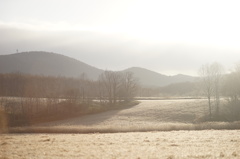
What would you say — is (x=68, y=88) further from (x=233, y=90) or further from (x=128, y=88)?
(x=233, y=90)

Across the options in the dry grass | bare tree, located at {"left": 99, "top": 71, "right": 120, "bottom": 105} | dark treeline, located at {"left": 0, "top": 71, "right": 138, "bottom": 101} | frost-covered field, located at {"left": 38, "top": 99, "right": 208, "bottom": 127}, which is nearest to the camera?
the dry grass

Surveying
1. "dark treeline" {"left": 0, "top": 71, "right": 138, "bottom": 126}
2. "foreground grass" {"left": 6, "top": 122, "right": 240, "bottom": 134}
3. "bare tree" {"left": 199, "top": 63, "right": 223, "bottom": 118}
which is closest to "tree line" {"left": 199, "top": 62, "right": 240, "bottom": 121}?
"bare tree" {"left": 199, "top": 63, "right": 223, "bottom": 118}

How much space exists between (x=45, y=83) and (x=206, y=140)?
98.1 m

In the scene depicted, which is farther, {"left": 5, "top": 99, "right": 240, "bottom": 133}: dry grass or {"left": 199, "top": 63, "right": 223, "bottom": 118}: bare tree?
{"left": 199, "top": 63, "right": 223, "bottom": 118}: bare tree

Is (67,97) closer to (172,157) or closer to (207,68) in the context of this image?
(207,68)

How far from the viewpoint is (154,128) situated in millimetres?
38844

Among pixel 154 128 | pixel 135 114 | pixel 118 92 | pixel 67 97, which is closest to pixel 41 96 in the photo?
pixel 67 97

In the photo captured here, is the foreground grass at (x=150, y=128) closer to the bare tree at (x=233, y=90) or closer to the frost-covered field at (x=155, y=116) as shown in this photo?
the frost-covered field at (x=155, y=116)

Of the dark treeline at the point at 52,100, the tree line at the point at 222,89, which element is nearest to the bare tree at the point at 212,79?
the tree line at the point at 222,89

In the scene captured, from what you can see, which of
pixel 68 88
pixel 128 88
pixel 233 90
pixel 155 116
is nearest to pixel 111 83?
pixel 128 88

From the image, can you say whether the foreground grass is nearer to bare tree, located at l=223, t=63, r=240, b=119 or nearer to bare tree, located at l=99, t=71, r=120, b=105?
bare tree, located at l=223, t=63, r=240, b=119

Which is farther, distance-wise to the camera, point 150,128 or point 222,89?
point 222,89

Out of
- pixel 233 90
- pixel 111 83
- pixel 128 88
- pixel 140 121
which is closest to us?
pixel 140 121

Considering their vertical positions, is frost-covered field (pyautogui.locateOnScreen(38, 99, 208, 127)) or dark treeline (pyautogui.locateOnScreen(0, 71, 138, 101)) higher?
dark treeline (pyautogui.locateOnScreen(0, 71, 138, 101))
